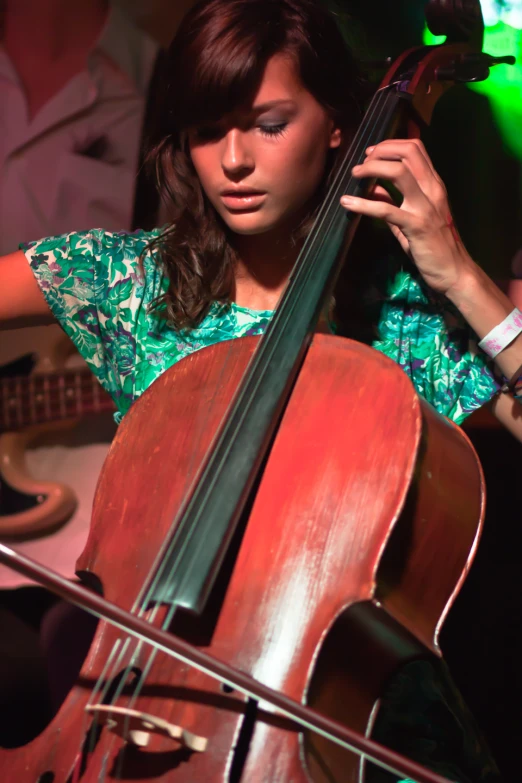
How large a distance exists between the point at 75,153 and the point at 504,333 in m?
0.80

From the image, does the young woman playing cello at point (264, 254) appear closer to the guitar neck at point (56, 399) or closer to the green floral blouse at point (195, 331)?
the green floral blouse at point (195, 331)

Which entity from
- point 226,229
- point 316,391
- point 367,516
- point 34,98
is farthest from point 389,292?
point 34,98

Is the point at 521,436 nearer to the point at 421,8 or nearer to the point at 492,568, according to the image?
the point at 492,568

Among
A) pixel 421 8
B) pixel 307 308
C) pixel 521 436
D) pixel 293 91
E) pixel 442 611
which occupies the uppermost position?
pixel 421 8

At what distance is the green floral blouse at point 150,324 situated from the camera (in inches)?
34.9

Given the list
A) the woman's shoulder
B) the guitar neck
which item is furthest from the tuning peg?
the guitar neck

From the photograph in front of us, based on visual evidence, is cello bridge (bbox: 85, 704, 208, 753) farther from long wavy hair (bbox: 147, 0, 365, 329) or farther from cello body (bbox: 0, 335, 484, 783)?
long wavy hair (bbox: 147, 0, 365, 329)

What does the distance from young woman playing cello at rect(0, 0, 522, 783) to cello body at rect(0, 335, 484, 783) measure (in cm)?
20

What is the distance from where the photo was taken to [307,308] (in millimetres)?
699

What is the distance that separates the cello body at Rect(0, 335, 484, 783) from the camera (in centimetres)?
50

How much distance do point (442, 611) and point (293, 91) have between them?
1.85ft

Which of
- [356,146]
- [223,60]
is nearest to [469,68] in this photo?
[356,146]

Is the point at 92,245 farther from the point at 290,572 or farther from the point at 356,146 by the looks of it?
the point at 290,572

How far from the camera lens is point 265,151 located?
81 centimetres
